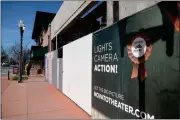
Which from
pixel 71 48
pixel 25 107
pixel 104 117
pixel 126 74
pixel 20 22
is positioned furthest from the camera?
pixel 20 22

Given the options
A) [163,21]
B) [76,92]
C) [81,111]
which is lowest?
[81,111]

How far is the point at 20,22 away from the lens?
16625 millimetres

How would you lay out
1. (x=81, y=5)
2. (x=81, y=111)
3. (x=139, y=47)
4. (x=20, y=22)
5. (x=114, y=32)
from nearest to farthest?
(x=139, y=47) < (x=114, y=32) < (x=81, y=111) < (x=81, y=5) < (x=20, y=22)

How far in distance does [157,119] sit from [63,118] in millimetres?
3312

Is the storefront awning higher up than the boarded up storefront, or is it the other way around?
the storefront awning

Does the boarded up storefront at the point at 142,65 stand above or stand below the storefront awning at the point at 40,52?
below

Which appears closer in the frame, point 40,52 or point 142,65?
point 142,65

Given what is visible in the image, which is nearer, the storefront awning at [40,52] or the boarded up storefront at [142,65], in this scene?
the boarded up storefront at [142,65]

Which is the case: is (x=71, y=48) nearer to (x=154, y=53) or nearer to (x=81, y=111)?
(x=81, y=111)

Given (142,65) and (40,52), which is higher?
(40,52)

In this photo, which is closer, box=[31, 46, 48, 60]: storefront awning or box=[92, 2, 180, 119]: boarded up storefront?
box=[92, 2, 180, 119]: boarded up storefront

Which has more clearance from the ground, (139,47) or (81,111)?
(139,47)

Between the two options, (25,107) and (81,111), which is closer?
(81,111)

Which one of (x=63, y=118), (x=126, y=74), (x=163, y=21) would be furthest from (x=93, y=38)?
(x=163, y=21)
